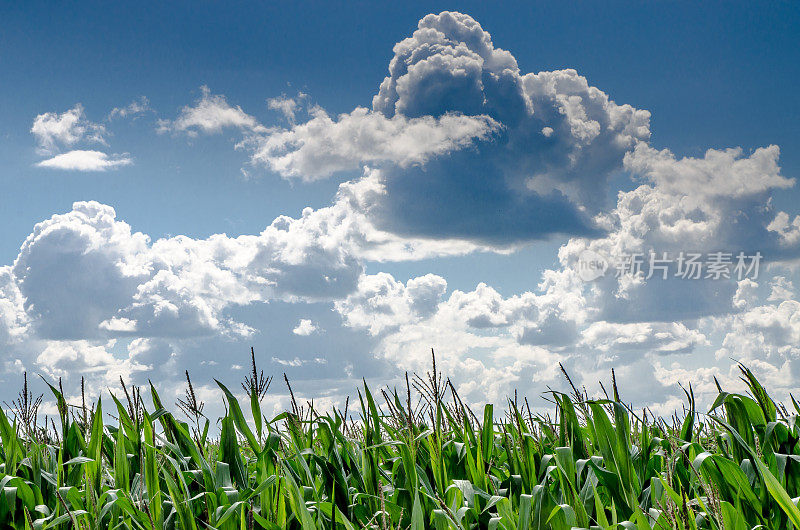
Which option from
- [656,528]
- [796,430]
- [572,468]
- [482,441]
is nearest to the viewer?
[656,528]

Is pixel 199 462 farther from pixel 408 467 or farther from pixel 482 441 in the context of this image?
pixel 482 441

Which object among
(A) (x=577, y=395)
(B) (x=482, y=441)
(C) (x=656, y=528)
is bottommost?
(C) (x=656, y=528)

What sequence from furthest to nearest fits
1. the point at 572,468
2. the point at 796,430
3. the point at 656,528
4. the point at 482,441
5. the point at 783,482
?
the point at 482,441, the point at 796,430, the point at 572,468, the point at 783,482, the point at 656,528

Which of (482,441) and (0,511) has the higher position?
(482,441)

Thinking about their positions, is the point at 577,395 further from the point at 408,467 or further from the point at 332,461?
the point at 332,461

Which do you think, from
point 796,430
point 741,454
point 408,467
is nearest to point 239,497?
point 408,467

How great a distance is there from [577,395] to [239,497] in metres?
2.38

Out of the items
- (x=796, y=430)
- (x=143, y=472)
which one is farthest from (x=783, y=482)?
(x=143, y=472)

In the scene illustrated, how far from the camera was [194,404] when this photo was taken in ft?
16.9

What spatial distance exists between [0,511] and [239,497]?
1.79 m

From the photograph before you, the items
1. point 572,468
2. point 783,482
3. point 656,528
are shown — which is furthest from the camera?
point 572,468

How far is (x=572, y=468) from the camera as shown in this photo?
4262 mm

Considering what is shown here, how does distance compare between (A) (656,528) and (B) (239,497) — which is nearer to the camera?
(A) (656,528)

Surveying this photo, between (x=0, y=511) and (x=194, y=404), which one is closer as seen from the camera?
(x=0, y=511)
